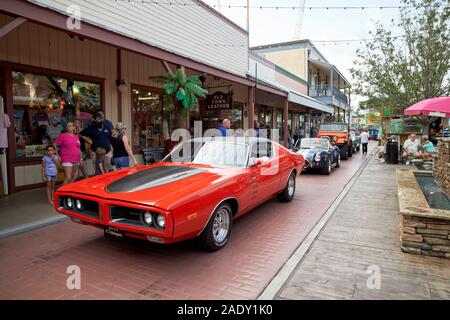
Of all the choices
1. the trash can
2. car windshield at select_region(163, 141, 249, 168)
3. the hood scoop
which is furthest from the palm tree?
the trash can

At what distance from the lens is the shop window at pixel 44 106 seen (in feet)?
Result: 23.8

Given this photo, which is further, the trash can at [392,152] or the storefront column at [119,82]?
the trash can at [392,152]

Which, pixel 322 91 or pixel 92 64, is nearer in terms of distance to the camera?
pixel 92 64

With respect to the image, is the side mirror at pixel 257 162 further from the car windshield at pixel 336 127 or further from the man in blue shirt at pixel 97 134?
the car windshield at pixel 336 127

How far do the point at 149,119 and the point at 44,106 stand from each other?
3.53 meters

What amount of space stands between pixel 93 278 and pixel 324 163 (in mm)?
8773

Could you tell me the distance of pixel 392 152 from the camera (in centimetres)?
1412

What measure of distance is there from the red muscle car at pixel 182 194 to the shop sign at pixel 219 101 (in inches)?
246

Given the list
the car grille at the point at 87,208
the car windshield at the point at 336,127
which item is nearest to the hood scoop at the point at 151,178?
→ the car grille at the point at 87,208

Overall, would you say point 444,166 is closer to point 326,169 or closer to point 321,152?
point 326,169

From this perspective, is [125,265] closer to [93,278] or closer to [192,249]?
[93,278]

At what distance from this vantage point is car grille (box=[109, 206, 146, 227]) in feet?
11.3

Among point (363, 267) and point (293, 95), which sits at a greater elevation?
point (293, 95)

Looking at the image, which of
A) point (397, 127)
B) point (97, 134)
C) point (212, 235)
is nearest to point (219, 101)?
point (97, 134)
